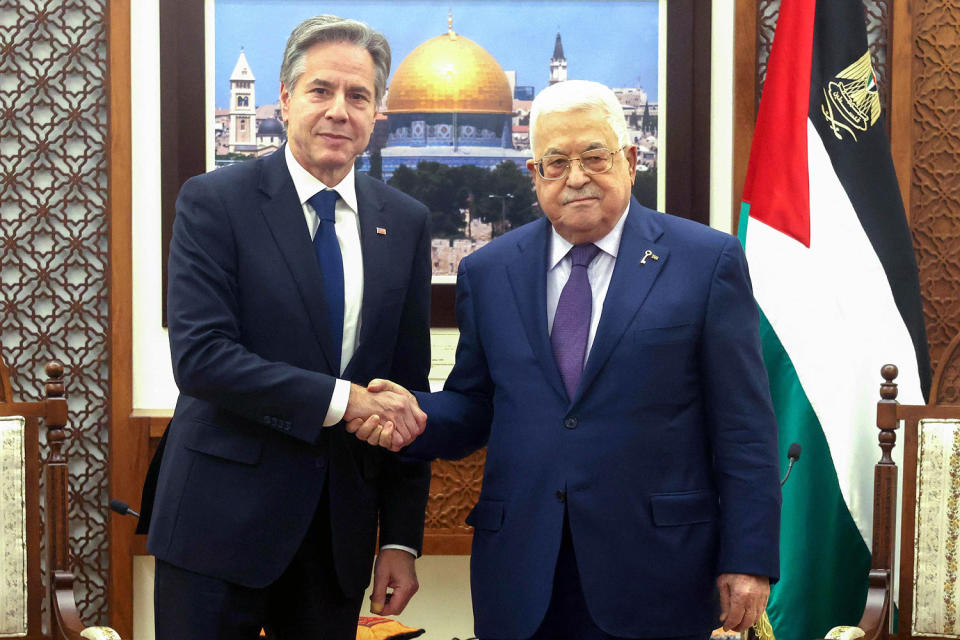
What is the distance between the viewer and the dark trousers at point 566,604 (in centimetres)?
165

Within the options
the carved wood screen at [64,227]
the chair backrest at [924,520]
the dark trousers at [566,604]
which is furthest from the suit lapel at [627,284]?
the carved wood screen at [64,227]

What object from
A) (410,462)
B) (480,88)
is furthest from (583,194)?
(480,88)

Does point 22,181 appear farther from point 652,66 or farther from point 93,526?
point 652,66

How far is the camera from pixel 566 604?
166 centimetres

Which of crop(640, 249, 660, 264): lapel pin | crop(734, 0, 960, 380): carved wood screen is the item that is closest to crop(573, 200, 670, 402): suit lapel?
crop(640, 249, 660, 264): lapel pin

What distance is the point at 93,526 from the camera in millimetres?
3293

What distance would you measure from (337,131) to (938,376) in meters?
1.67

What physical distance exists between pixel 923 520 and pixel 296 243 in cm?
170

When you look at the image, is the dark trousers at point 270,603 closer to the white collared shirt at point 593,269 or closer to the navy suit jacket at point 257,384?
the navy suit jacket at point 257,384

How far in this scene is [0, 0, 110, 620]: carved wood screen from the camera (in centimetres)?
323

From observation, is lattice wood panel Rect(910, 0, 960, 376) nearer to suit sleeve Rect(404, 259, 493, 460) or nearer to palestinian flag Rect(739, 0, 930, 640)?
palestinian flag Rect(739, 0, 930, 640)

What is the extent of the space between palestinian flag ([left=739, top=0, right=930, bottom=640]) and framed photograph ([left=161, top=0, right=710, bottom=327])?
0.38m

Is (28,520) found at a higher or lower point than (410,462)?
lower

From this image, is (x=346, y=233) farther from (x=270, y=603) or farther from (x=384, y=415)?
(x=270, y=603)
